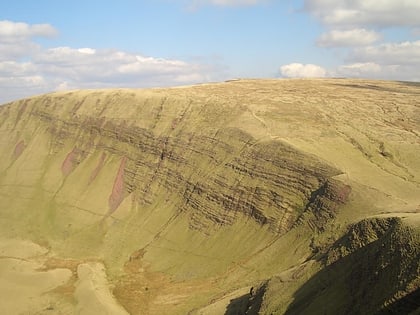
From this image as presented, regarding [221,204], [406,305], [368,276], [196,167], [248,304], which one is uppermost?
[406,305]

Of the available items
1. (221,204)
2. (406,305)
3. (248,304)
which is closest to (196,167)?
(221,204)

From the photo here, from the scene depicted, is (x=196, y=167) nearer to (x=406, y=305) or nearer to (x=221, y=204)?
(x=221, y=204)

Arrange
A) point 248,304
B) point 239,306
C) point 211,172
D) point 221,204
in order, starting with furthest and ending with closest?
point 211,172, point 221,204, point 239,306, point 248,304

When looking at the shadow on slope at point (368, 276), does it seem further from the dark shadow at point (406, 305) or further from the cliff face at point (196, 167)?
the cliff face at point (196, 167)

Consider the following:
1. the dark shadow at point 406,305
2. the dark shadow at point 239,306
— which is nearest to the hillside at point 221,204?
the dark shadow at point 406,305

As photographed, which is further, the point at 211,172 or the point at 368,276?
the point at 211,172

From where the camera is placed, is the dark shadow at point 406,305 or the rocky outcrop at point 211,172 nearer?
the dark shadow at point 406,305

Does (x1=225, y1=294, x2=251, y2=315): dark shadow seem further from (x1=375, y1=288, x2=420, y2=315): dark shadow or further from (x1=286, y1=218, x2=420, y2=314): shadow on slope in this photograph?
(x1=375, y1=288, x2=420, y2=315): dark shadow

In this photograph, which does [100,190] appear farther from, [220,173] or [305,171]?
[305,171]
